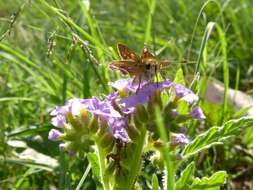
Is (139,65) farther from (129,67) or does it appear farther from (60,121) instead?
(60,121)

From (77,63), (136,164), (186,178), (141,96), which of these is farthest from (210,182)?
(77,63)

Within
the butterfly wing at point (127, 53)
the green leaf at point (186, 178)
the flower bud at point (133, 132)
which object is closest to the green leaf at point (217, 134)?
the green leaf at point (186, 178)

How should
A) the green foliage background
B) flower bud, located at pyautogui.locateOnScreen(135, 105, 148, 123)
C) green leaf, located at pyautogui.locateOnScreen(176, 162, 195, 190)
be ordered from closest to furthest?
1. flower bud, located at pyautogui.locateOnScreen(135, 105, 148, 123)
2. green leaf, located at pyautogui.locateOnScreen(176, 162, 195, 190)
3. the green foliage background

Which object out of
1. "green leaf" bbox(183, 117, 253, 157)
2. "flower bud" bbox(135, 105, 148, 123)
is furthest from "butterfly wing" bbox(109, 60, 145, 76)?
"green leaf" bbox(183, 117, 253, 157)

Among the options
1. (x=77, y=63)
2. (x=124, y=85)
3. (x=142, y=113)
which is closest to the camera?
(x=142, y=113)

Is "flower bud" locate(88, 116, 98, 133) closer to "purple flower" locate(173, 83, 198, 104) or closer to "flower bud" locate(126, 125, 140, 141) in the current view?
"flower bud" locate(126, 125, 140, 141)

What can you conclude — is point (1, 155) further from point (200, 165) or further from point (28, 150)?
point (200, 165)

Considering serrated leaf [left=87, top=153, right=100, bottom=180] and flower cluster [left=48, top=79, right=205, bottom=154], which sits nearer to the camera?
flower cluster [left=48, top=79, right=205, bottom=154]
